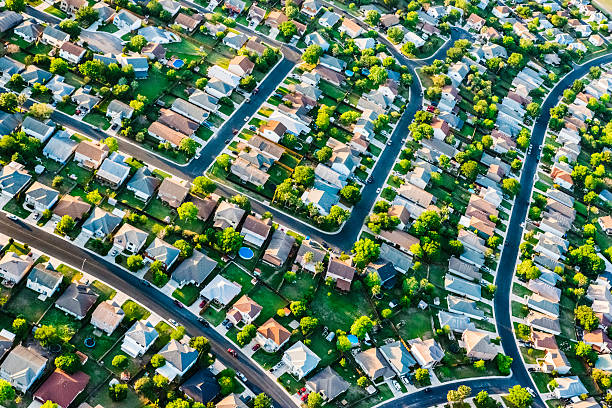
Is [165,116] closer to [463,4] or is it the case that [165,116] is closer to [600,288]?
[600,288]

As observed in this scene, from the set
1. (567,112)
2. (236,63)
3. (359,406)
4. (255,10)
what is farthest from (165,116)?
(567,112)

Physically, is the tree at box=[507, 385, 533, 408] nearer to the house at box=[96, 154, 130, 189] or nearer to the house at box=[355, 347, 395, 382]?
the house at box=[355, 347, 395, 382]

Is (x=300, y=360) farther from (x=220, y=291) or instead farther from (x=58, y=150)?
(x=58, y=150)

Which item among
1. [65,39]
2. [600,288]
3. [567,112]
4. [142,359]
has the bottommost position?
[142,359]

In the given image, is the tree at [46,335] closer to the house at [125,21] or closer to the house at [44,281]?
the house at [44,281]

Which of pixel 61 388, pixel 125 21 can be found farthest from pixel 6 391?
pixel 125 21
